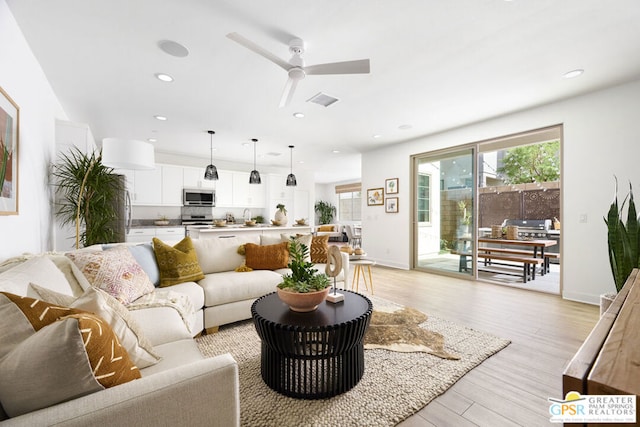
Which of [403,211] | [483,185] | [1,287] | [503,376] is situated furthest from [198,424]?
[483,185]

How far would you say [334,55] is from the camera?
2.52m

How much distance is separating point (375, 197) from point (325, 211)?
5.84 metres

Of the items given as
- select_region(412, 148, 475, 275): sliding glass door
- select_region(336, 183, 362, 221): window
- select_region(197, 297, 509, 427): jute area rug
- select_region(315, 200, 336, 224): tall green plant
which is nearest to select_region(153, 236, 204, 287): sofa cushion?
select_region(197, 297, 509, 427): jute area rug

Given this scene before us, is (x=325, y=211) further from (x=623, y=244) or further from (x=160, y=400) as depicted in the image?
(x=160, y=400)

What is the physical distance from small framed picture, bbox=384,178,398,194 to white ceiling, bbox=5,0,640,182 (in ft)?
5.02

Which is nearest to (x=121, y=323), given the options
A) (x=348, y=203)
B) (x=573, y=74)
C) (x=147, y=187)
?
(x=573, y=74)

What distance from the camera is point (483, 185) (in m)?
7.88

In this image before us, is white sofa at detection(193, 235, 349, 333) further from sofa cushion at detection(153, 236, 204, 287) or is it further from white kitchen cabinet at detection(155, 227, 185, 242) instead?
white kitchen cabinet at detection(155, 227, 185, 242)

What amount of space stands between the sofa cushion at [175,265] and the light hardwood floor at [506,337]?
211 centimetres

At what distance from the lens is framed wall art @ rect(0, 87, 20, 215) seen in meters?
1.89

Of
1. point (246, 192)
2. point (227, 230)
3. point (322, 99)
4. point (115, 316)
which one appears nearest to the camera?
point (115, 316)

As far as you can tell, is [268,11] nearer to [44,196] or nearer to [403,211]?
[44,196]

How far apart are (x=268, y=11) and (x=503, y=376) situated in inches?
119

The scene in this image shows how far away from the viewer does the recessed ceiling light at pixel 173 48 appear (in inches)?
91.8
